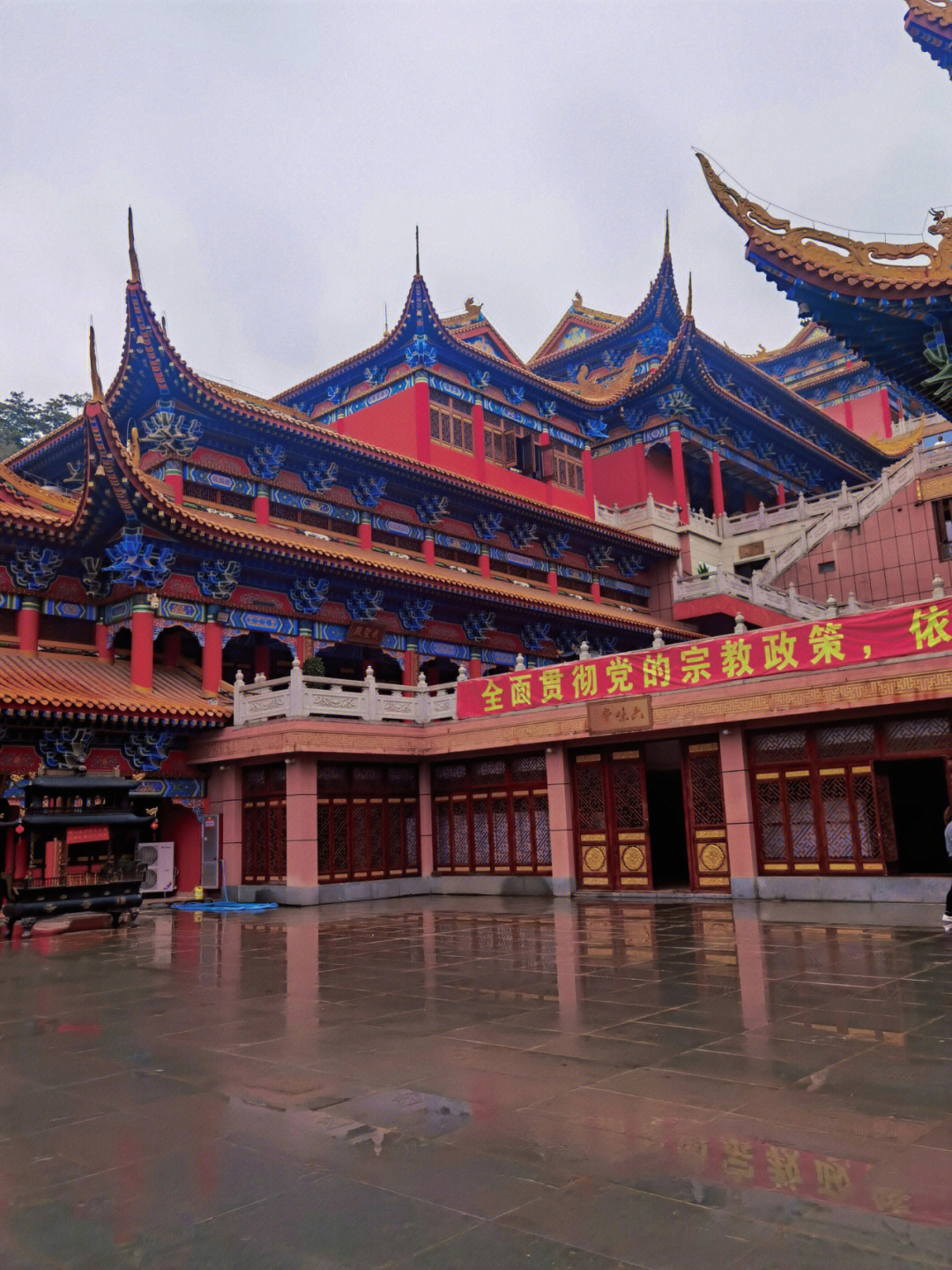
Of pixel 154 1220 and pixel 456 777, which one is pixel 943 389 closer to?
pixel 154 1220

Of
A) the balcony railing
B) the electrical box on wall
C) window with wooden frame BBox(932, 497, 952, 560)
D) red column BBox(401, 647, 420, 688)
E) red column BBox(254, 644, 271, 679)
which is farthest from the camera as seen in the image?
window with wooden frame BBox(932, 497, 952, 560)

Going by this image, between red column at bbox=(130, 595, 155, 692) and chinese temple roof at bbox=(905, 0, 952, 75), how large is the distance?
1536 centimetres

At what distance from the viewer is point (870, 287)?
10570mm

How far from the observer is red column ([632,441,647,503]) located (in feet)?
116

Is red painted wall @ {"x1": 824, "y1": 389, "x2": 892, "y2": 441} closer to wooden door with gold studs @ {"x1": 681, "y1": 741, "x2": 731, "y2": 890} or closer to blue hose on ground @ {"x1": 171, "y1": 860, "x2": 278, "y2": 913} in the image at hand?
wooden door with gold studs @ {"x1": 681, "y1": 741, "x2": 731, "y2": 890}

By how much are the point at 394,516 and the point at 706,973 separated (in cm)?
1872

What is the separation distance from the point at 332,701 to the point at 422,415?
12.0m

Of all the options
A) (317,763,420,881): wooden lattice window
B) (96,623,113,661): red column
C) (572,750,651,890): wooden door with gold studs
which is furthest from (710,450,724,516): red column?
(96,623,113,661): red column

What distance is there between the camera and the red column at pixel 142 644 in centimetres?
1944

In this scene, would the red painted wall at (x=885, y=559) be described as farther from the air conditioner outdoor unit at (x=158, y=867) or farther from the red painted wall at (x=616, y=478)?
the air conditioner outdoor unit at (x=158, y=867)

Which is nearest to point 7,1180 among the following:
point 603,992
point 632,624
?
point 603,992

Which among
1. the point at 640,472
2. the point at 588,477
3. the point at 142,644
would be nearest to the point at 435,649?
the point at 142,644

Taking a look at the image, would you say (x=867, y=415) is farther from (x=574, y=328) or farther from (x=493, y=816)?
(x=493, y=816)

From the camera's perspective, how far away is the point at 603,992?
8.02 metres
